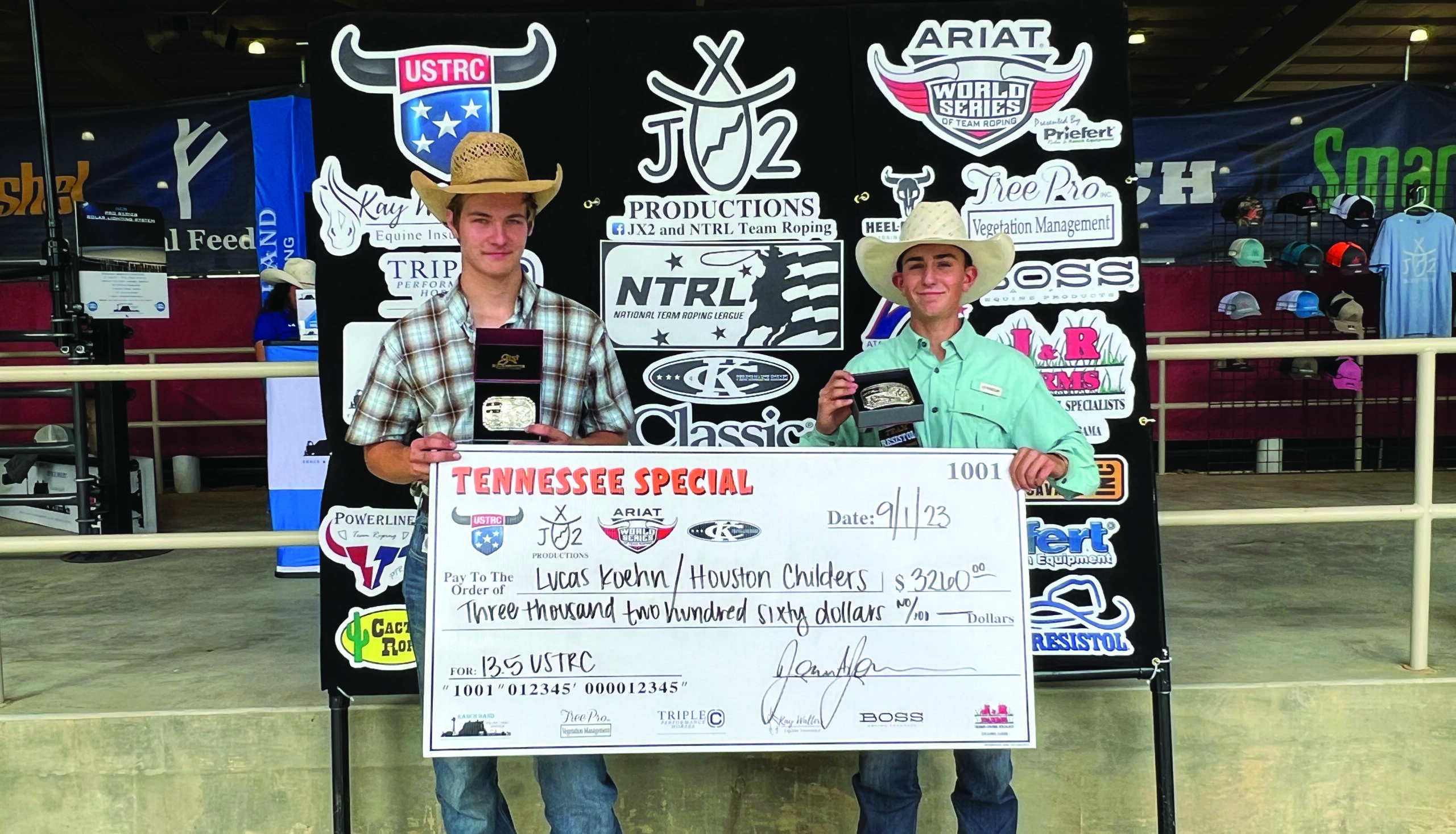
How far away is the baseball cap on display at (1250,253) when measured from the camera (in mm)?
8344

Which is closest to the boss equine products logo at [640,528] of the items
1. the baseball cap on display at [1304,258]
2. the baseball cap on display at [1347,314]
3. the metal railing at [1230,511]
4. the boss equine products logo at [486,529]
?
the boss equine products logo at [486,529]

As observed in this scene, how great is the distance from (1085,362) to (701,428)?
117 centimetres

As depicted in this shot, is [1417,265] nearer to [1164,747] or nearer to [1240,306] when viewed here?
[1240,306]

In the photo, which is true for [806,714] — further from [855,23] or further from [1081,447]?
[855,23]

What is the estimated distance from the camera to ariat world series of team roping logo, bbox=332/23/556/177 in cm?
316

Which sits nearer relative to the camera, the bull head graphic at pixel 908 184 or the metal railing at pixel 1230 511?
the metal railing at pixel 1230 511

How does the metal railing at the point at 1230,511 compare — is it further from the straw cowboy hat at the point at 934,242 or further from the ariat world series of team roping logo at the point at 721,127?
the ariat world series of team roping logo at the point at 721,127

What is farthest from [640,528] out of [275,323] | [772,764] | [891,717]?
[275,323]

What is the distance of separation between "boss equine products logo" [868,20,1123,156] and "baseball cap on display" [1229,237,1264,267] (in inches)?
231

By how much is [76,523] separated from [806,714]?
572cm

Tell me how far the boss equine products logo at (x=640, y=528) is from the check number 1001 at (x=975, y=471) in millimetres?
653

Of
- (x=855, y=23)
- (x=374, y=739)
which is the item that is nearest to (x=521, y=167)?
(x=855, y=23)

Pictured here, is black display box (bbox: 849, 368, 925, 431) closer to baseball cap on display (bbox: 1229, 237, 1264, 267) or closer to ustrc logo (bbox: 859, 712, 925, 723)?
ustrc logo (bbox: 859, 712, 925, 723)

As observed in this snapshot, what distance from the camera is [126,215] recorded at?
6.20 meters
